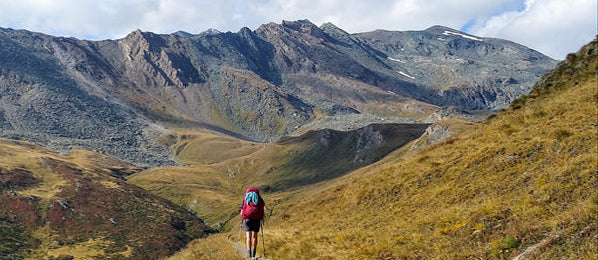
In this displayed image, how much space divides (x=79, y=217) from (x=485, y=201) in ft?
438

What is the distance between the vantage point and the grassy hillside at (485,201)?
1343 cm

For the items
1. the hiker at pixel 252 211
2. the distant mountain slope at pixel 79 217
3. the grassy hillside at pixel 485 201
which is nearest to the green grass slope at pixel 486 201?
the grassy hillside at pixel 485 201

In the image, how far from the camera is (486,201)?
18453mm

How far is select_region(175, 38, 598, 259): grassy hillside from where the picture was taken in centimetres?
1343

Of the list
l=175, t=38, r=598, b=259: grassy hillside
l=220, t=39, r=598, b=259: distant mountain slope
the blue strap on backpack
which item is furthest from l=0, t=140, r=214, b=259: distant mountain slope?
the blue strap on backpack

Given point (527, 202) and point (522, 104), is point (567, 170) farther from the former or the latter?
point (522, 104)

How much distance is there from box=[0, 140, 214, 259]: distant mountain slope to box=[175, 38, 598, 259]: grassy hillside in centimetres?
9217

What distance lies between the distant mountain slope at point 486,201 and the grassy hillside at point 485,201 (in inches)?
2.0

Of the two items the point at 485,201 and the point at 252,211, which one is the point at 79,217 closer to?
the point at 252,211

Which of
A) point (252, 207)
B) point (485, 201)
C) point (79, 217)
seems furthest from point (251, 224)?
point (79, 217)

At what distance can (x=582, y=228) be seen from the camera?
12156 millimetres

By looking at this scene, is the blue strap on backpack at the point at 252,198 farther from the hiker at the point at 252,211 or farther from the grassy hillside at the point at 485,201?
the grassy hillside at the point at 485,201

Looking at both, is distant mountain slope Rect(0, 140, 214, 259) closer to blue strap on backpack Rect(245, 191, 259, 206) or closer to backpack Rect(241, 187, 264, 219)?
backpack Rect(241, 187, 264, 219)

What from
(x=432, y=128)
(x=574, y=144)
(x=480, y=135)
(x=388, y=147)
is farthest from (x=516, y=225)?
(x=388, y=147)
